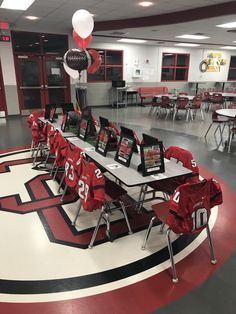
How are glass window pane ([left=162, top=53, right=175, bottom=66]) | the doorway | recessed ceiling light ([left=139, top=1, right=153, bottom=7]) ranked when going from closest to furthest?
recessed ceiling light ([left=139, top=1, right=153, bottom=7]) → the doorway → glass window pane ([left=162, top=53, right=175, bottom=66])

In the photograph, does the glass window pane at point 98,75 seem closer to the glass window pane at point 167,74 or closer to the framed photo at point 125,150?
the glass window pane at point 167,74

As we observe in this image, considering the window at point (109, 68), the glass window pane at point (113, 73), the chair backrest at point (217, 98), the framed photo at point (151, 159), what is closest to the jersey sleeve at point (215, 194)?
the framed photo at point (151, 159)

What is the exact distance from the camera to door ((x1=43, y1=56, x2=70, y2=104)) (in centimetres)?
990

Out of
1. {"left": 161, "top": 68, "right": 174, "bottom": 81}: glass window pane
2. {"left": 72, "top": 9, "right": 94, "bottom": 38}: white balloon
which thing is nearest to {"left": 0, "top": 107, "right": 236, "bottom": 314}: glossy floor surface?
{"left": 72, "top": 9, "right": 94, "bottom": 38}: white balloon

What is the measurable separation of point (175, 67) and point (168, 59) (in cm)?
60

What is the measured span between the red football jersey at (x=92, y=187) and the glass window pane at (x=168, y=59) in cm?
1274

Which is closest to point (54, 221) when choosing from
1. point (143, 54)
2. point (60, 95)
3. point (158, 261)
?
point (158, 261)

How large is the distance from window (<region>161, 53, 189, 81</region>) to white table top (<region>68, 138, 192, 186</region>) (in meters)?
12.0

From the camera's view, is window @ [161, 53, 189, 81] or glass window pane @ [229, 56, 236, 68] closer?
window @ [161, 53, 189, 81]

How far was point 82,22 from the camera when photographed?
4.58 m

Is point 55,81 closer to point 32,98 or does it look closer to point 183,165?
point 32,98

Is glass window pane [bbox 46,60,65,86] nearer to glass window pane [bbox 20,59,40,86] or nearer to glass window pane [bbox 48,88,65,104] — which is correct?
glass window pane [bbox 48,88,65,104]

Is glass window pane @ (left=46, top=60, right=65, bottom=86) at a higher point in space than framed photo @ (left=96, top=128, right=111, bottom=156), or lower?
higher

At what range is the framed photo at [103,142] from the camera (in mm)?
3012
